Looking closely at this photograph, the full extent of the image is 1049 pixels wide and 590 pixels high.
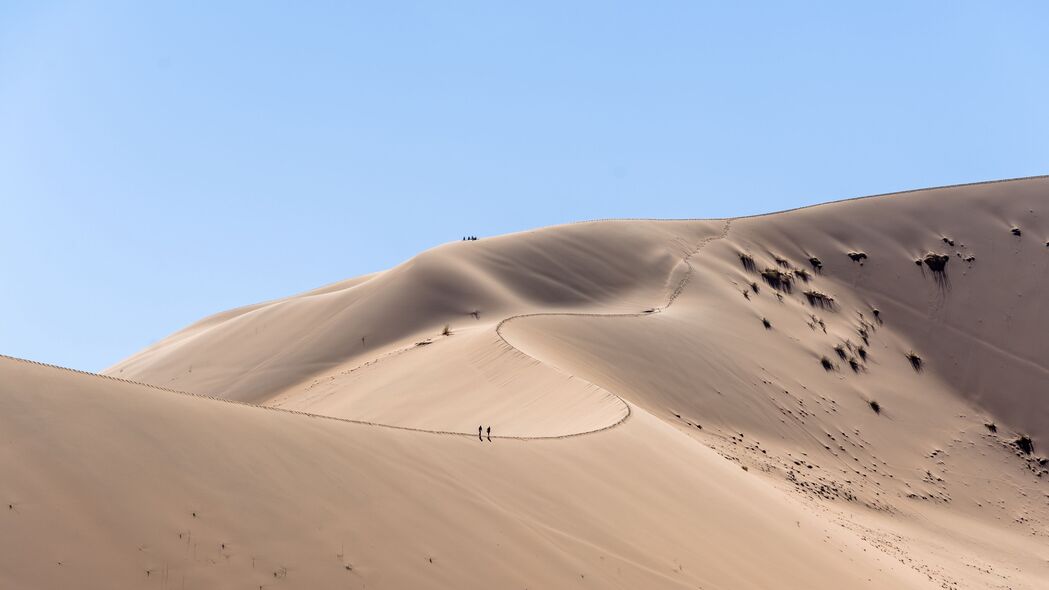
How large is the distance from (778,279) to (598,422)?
2219cm

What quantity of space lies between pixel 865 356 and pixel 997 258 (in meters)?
12.2

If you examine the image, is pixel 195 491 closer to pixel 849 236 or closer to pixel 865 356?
pixel 865 356

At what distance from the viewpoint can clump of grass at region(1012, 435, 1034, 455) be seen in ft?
114

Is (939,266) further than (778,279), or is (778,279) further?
(939,266)

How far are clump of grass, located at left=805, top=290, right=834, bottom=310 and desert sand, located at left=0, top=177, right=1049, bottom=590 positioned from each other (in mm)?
108

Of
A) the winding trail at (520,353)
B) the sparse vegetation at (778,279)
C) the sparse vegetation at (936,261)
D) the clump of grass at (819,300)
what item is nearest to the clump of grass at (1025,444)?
the clump of grass at (819,300)

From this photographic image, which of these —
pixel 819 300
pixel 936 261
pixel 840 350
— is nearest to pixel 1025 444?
pixel 840 350

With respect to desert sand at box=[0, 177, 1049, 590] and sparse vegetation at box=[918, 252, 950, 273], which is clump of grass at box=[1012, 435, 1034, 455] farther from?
sparse vegetation at box=[918, 252, 950, 273]

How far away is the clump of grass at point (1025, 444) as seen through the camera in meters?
34.6

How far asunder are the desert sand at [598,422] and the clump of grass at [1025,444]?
0.61 feet

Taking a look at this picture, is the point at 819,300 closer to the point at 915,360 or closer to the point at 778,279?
the point at 778,279

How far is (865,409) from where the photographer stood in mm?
32625

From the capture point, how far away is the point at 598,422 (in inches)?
746

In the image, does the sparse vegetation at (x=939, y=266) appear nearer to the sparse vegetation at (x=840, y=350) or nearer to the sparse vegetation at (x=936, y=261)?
the sparse vegetation at (x=936, y=261)
